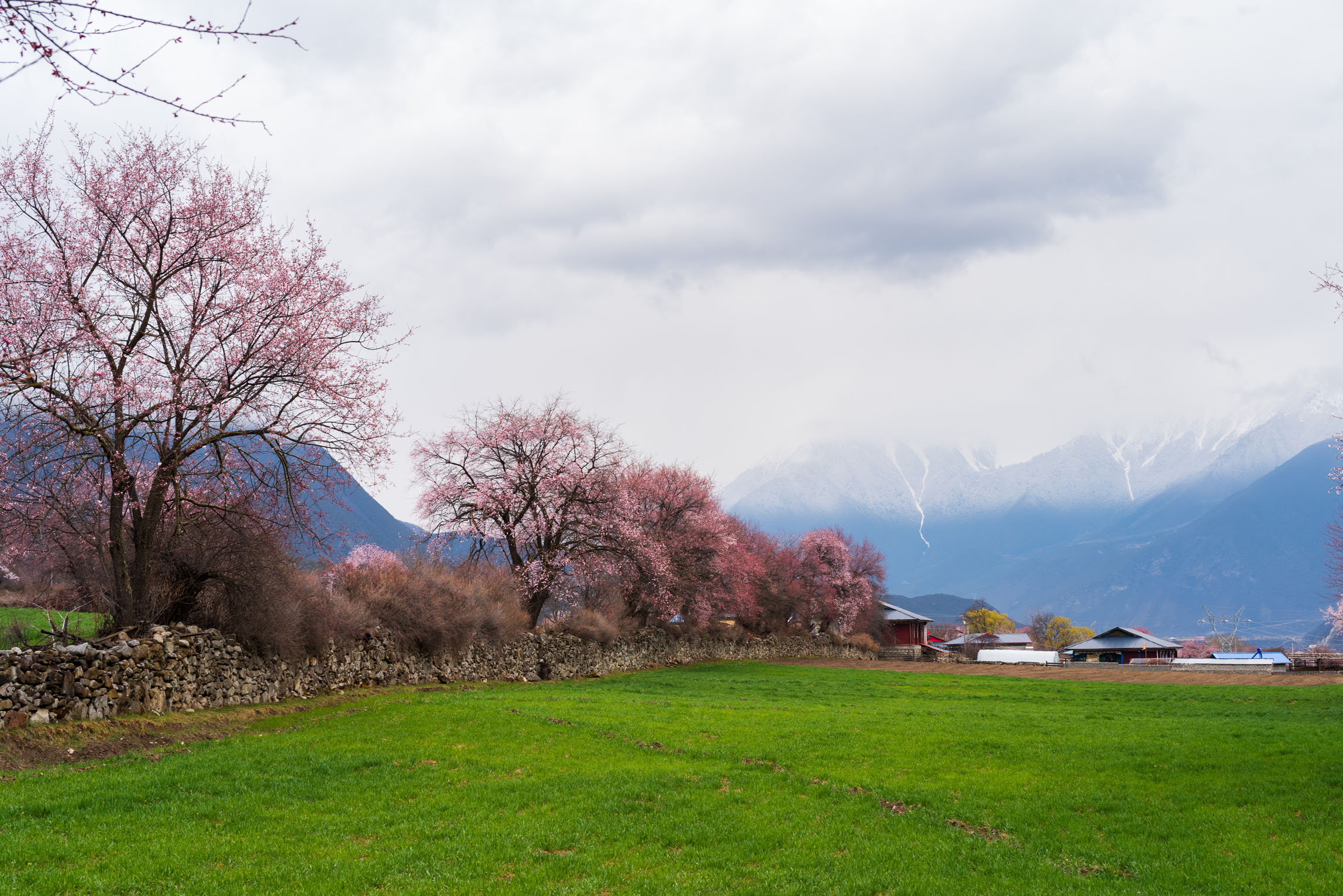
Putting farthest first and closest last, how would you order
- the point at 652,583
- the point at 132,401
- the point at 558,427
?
1. the point at 652,583
2. the point at 558,427
3. the point at 132,401

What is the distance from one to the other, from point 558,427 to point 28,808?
108ft

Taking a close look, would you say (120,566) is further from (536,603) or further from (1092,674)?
(1092,674)

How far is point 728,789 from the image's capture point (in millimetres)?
13922

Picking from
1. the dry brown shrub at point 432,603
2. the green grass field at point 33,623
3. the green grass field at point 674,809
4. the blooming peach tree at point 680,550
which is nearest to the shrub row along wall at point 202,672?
the dry brown shrub at point 432,603

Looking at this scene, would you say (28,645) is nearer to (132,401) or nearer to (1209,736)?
(132,401)

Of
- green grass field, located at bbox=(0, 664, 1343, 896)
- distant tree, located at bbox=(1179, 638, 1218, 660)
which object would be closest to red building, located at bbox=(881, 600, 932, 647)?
distant tree, located at bbox=(1179, 638, 1218, 660)

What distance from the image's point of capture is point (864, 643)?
85.2 m

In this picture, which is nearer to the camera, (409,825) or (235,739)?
(409,825)

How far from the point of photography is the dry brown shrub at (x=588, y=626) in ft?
147

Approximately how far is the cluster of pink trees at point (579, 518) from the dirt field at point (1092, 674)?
13430mm

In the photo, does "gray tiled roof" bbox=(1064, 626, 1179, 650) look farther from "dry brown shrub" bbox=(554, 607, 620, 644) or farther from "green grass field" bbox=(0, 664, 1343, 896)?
"green grass field" bbox=(0, 664, 1343, 896)

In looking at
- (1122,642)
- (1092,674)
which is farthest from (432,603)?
(1122,642)

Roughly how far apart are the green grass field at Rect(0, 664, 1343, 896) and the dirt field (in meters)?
32.5

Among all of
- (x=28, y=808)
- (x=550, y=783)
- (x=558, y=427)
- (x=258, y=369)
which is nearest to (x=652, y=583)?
(x=558, y=427)
